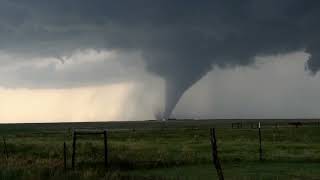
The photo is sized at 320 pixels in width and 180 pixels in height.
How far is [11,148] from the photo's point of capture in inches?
2089

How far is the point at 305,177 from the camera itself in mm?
26672

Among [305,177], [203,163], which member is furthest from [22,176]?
[203,163]

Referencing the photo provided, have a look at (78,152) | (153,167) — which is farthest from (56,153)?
(153,167)

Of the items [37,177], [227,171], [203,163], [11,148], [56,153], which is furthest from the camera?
[11,148]

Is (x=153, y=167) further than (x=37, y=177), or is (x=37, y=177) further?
(x=153, y=167)

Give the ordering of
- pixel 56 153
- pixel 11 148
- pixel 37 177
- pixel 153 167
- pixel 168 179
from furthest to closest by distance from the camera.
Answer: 1. pixel 11 148
2. pixel 56 153
3. pixel 153 167
4. pixel 168 179
5. pixel 37 177

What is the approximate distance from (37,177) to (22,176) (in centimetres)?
82

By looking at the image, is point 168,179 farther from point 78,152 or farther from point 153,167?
point 78,152

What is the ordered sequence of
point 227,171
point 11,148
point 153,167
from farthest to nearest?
point 11,148, point 153,167, point 227,171

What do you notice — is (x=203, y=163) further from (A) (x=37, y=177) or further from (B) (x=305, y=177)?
(A) (x=37, y=177)

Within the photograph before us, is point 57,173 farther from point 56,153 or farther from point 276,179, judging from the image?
point 56,153

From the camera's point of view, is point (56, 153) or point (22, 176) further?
point (56, 153)

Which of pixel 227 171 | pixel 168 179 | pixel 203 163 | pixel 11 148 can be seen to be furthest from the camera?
pixel 11 148

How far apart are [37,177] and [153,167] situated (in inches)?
486
